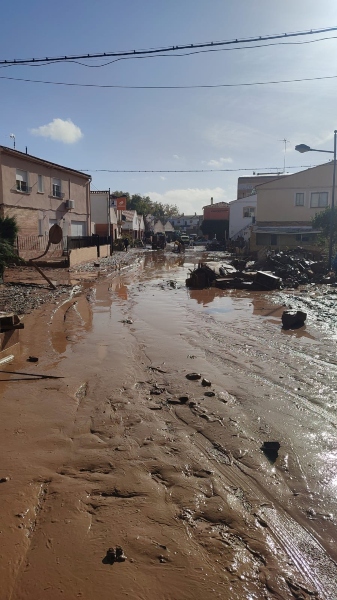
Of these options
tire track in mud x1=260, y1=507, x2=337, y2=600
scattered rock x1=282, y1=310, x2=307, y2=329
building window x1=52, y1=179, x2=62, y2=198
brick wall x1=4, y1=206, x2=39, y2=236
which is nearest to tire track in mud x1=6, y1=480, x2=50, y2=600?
tire track in mud x1=260, y1=507, x2=337, y2=600

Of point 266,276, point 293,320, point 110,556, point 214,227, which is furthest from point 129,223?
point 110,556

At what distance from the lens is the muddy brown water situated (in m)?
2.67

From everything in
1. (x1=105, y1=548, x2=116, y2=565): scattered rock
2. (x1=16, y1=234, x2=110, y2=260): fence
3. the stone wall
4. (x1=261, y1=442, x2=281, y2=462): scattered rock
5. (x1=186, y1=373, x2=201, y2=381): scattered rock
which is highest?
(x1=16, y1=234, x2=110, y2=260): fence

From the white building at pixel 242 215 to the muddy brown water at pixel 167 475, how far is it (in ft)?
157

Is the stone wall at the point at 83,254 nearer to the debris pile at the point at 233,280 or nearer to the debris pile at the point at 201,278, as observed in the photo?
the debris pile at the point at 201,278

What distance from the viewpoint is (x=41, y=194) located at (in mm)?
26938

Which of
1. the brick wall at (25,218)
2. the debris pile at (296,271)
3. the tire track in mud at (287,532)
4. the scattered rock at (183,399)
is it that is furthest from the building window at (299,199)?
the tire track in mud at (287,532)

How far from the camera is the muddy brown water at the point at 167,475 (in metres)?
2.67

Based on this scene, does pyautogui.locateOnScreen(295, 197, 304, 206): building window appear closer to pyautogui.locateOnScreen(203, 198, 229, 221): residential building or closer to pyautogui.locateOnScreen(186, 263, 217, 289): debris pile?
pyautogui.locateOnScreen(186, 263, 217, 289): debris pile

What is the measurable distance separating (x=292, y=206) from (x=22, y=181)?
2523cm

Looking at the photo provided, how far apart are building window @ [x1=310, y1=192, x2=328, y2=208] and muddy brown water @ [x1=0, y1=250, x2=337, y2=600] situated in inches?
1319

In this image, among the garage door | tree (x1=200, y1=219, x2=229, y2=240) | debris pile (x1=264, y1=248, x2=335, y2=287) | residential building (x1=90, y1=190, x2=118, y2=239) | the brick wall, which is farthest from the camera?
tree (x1=200, y1=219, x2=229, y2=240)

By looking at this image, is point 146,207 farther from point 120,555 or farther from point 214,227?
point 120,555

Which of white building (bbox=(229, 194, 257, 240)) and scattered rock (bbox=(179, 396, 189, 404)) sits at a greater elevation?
white building (bbox=(229, 194, 257, 240))
